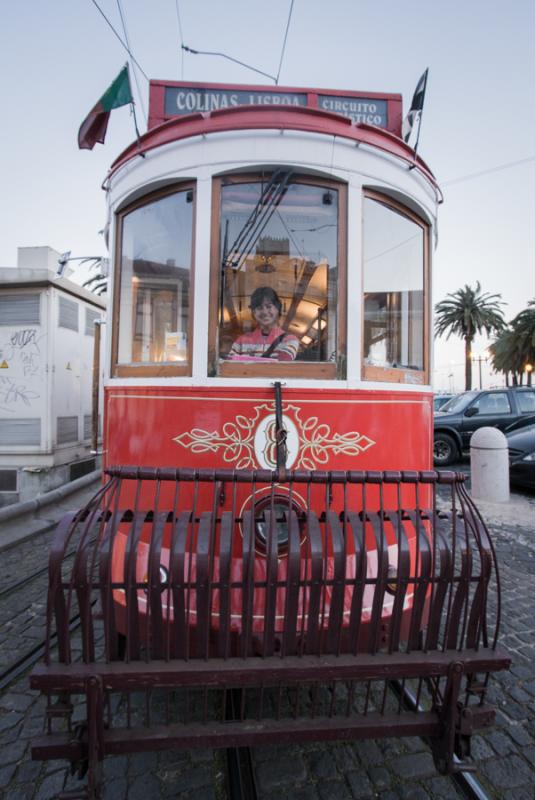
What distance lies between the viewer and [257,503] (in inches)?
93.0

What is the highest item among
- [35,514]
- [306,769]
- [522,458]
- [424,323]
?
[424,323]

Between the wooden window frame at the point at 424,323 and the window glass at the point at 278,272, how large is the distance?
209mm

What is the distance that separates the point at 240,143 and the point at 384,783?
3194 mm

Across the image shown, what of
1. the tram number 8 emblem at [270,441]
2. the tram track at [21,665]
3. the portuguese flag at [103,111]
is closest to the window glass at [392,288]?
the tram number 8 emblem at [270,441]

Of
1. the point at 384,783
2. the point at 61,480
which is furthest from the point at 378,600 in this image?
the point at 61,480

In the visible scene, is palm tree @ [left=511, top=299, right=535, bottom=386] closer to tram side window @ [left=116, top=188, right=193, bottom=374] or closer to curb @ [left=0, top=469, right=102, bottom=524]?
curb @ [left=0, top=469, right=102, bottom=524]

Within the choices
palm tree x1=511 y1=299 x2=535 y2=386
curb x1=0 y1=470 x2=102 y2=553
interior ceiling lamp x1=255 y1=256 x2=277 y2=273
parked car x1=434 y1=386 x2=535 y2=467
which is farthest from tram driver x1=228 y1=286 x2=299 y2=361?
palm tree x1=511 y1=299 x2=535 y2=386

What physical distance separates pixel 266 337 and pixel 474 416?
33.8ft

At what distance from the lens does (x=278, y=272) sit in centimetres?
268

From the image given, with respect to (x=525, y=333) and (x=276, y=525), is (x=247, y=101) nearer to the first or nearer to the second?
(x=276, y=525)

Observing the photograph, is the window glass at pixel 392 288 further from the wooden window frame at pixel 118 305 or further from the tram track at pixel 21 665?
the tram track at pixel 21 665

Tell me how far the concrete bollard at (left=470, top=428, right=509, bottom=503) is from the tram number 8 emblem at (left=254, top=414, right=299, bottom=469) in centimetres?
627

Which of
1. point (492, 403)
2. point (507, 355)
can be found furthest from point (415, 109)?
point (507, 355)

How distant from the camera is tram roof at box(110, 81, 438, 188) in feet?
8.30
